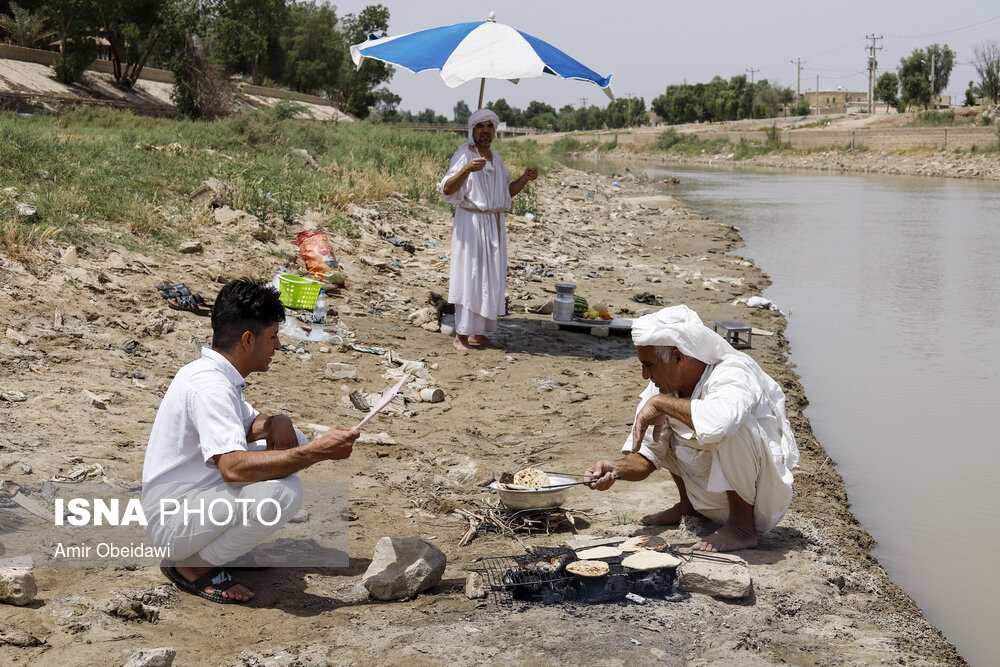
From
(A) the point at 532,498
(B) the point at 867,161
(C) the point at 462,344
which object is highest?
(B) the point at 867,161

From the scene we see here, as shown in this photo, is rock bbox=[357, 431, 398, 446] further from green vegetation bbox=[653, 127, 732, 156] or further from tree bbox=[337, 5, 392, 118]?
green vegetation bbox=[653, 127, 732, 156]

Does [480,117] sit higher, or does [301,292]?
[480,117]

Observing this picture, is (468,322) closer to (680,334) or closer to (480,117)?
(480,117)

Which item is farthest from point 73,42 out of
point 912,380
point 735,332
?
point 912,380

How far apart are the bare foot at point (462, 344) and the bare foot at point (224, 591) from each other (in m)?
4.14

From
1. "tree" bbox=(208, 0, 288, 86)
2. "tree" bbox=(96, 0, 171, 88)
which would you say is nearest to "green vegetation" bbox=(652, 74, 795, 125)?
"tree" bbox=(208, 0, 288, 86)

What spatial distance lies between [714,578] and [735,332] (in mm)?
4876

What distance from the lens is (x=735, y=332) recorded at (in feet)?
25.6

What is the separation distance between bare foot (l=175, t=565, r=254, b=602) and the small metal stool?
5298mm

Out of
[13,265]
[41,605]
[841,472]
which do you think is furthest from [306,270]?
[41,605]

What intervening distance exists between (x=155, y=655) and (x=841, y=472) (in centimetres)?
422

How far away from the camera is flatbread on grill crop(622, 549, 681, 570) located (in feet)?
10.5

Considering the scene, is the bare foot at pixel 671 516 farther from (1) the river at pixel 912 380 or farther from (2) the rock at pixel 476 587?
(1) the river at pixel 912 380

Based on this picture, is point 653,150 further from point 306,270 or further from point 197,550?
point 197,550
